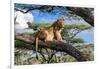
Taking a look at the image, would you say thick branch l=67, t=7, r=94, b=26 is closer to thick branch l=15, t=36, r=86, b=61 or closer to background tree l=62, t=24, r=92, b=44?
background tree l=62, t=24, r=92, b=44

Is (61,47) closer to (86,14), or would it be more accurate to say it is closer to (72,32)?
(72,32)

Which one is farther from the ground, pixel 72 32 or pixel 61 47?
pixel 72 32

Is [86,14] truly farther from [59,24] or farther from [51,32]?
[51,32]

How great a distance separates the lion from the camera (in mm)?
2112

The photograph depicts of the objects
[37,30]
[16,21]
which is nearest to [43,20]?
[37,30]

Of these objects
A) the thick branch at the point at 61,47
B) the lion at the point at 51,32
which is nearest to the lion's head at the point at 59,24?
the lion at the point at 51,32

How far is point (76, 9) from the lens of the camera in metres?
2.24

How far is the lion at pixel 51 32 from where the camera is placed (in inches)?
83.1

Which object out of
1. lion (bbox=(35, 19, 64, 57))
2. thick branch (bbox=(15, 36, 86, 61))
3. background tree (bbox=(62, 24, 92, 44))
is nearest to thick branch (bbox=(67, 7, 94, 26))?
background tree (bbox=(62, 24, 92, 44))

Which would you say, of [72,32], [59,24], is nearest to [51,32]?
[59,24]

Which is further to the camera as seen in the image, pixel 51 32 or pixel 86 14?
pixel 86 14

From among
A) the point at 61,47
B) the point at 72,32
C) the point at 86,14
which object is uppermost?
the point at 86,14

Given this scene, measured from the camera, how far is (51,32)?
→ 2.15 metres
